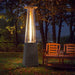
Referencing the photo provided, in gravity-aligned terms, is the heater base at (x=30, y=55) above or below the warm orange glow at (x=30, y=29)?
below

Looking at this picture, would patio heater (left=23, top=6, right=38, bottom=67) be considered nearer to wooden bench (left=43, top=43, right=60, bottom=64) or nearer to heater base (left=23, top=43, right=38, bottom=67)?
heater base (left=23, top=43, right=38, bottom=67)

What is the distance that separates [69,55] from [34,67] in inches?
75.6

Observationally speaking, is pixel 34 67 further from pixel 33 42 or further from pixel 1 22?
pixel 1 22

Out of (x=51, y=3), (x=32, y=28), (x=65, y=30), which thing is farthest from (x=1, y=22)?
(x=32, y=28)

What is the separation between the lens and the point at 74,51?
10.1 m

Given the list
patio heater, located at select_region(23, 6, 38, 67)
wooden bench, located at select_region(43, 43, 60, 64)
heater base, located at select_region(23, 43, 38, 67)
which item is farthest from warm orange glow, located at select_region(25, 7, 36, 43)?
wooden bench, located at select_region(43, 43, 60, 64)

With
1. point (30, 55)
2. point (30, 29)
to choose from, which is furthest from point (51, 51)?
point (30, 29)

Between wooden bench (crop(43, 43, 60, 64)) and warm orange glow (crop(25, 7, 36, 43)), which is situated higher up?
warm orange glow (crop(25, 7, 36, 43))

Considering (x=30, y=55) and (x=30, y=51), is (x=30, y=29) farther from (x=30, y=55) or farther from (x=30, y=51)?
(x=30, y=55)

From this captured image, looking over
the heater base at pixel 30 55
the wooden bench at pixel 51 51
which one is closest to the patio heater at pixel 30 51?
the heater base at pixel 30 55

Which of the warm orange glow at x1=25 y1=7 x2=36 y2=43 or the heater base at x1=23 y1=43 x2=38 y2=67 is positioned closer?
the heater base at x1=23 y1=43 x2=38 y2=67

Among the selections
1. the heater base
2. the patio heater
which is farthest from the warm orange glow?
the heater base

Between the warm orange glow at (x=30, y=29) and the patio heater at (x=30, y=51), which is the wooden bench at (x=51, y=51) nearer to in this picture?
the patio heater at (x=30, y=51)

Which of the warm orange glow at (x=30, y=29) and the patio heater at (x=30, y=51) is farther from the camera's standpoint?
the warm orange glow at (x=30, y=29)
